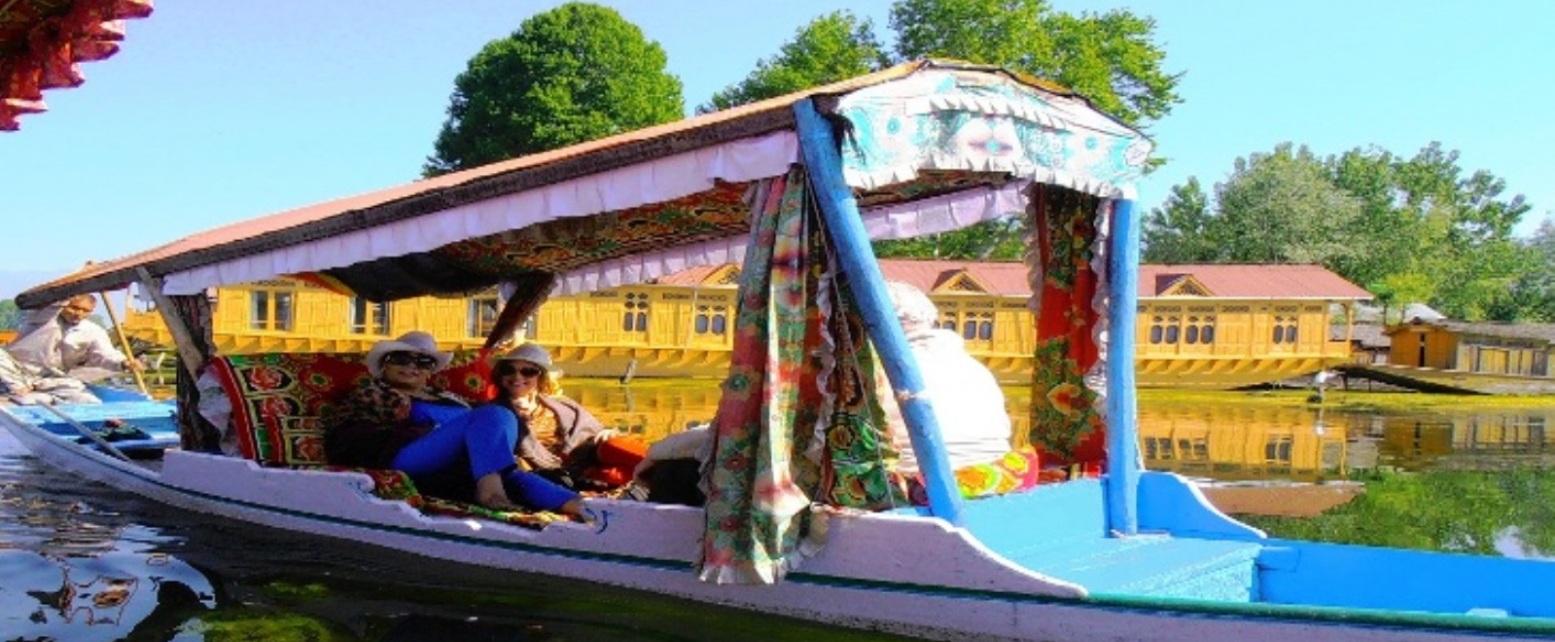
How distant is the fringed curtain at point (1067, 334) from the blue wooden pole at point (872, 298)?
5.92ft

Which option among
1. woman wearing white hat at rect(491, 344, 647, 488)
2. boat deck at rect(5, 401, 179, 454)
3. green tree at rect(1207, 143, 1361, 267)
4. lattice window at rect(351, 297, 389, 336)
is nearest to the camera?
woman wearing white hat at rect(491, 344, 647, 488)

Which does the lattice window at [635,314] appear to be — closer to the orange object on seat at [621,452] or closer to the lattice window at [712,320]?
the lattice window at [712,320]

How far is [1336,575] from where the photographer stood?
6078 mm

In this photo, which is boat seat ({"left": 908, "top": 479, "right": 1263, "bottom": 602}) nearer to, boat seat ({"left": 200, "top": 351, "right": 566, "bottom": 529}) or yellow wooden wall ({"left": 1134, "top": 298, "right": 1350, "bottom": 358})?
boat seat ({"left": 200, "top": 351, "right": 566, "bottom": 529})

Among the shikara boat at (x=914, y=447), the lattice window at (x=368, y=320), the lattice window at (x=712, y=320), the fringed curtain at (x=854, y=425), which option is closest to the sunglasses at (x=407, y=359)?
the shikara boat at (x=914, y=447)

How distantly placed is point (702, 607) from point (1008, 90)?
258cm

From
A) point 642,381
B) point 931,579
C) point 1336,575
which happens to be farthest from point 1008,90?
point 642,381

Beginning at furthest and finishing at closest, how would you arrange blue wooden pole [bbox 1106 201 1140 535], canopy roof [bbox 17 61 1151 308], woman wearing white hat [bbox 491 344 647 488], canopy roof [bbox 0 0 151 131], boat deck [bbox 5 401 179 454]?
boat deck [bbox 5 401 179 454] → woman wearing white hat [bbox 491 344 647 488] → blue wooden pole [bbox 1106 201 1140 535] → canopy roof [bbox 17 61 1151 308] → canopy roof [bbox 0 0 151 131]

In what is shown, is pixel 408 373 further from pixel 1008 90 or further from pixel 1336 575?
pixel 1336 575

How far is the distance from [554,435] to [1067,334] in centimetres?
323

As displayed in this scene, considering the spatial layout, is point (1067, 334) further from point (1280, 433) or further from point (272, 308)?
point (272, 308)

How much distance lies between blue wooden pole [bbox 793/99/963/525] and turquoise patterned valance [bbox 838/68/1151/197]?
0.10 m

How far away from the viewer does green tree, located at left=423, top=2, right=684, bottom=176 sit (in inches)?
1582

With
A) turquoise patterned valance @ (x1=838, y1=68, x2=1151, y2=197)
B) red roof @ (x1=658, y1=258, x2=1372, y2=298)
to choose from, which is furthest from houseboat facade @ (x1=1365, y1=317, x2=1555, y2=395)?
turquoise patterned valance @ (x1=838, y1=68, x2=1151, y2=197)
